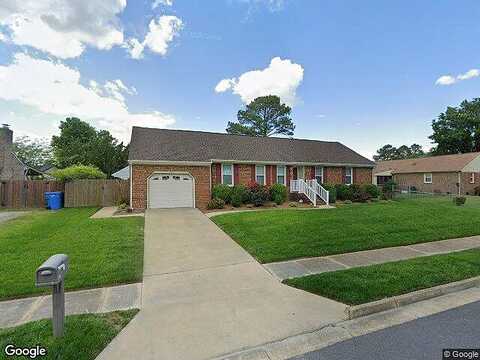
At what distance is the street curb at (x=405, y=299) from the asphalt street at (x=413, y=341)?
0.41 meters

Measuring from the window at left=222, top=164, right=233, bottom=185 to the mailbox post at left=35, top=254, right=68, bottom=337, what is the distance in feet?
44.4

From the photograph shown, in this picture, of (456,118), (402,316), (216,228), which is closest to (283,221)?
(216,228)

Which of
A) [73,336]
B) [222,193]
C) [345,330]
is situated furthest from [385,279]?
[222,193]

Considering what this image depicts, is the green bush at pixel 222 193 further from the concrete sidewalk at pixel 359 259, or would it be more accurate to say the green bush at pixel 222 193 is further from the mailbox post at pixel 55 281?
the mailbox post at pixel 55 281

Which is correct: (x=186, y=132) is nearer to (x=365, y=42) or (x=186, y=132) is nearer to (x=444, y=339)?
(x=365, y=42)

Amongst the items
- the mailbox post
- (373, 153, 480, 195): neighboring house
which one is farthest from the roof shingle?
the mailbox post

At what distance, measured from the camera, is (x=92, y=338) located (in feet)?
9.89

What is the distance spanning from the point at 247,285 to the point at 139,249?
3543mm

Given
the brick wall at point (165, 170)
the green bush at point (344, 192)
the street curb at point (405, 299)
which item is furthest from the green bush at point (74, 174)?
the street curb at point (405, 299)

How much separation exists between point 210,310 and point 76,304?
2.06 metres

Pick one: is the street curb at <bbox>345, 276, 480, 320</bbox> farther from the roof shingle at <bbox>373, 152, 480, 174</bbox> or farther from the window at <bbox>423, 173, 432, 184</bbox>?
the window at <bbox>423, 173, 432, 184</bbox>

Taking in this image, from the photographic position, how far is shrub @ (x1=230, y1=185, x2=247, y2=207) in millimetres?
15070

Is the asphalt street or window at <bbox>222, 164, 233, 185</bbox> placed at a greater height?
window at <bbox>222, 164, 233, 185</bbox>

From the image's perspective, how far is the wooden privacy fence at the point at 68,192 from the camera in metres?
15.9
